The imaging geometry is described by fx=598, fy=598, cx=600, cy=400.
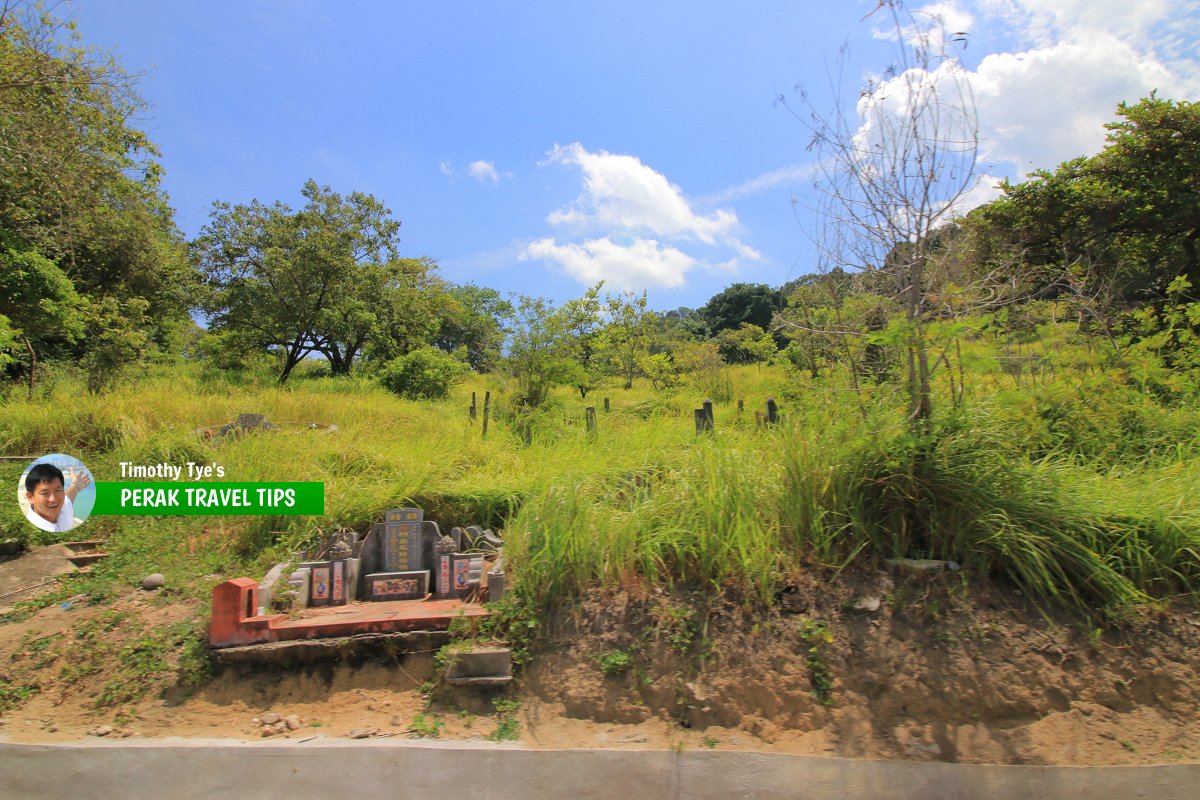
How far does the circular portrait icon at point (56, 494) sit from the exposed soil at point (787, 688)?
2.27 metres

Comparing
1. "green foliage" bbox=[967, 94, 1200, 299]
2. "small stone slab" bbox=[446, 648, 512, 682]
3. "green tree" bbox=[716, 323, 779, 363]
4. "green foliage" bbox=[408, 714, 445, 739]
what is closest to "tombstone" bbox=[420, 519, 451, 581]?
"small stone slab" bbox=[446, 648, 512, 682]

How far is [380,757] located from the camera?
269 cm

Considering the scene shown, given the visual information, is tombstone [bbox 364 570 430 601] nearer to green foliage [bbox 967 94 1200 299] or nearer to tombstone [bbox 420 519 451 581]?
tombstone [bbox 420 519 451 581]

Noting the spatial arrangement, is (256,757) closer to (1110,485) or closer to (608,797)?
(608,797)

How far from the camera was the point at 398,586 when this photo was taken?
402 cm

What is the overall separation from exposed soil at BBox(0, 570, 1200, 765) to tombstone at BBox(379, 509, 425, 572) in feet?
3.03

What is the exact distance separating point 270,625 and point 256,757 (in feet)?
2.72

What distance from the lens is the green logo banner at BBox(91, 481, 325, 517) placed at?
5102mm

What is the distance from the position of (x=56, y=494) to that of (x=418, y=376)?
31.0ft

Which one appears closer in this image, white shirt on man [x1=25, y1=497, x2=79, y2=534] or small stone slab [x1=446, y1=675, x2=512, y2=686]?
small stone slab [x1=446, y1=675, x2=512, y2=686]

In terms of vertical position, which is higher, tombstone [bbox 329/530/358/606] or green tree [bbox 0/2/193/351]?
green tree [bbox 0/2/193/351]

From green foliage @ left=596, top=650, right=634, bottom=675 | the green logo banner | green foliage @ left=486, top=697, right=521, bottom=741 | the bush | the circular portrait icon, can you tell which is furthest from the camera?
the bush

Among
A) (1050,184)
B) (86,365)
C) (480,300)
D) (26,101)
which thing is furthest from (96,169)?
(480,300)

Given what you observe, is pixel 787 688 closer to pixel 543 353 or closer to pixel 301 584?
pixel 301 584
